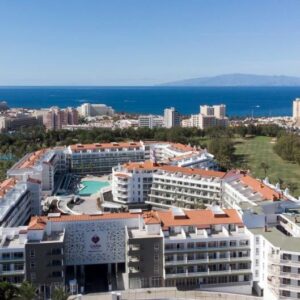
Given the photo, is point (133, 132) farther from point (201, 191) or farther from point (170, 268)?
point (170, 268)

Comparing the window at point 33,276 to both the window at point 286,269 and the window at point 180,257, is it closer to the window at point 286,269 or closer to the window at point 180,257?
the window at point 180,257

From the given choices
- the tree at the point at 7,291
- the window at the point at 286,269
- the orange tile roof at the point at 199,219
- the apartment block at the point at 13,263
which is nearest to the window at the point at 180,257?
the orange tile roof at the point at 199,219

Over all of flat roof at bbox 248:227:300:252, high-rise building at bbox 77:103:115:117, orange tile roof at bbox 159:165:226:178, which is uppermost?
high-rise building at bbox 77:103:115:117

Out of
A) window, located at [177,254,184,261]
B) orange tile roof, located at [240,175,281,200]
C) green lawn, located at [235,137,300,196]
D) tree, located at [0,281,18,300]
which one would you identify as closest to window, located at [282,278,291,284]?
window, located at [177,254,184,261]

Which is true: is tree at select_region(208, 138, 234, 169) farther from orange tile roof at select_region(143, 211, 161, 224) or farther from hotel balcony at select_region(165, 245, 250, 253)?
hotel balcony at select_region(165, 245, 250, 253)

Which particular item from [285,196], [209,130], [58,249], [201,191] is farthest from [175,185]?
[209,130]

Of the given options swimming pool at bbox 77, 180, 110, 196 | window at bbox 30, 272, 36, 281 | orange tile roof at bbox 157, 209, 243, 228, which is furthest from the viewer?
swimming pool at bbox 77, 180, 110, 196
